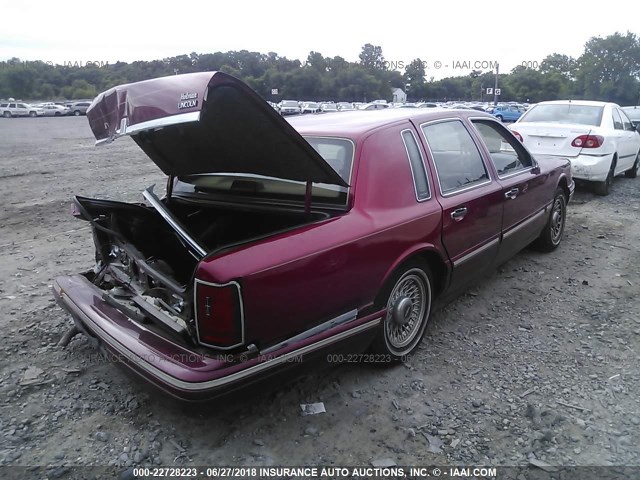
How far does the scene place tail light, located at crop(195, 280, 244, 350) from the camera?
2295 millimetres

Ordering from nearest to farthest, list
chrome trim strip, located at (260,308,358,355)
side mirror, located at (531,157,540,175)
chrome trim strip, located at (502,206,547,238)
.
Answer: chrome trim strip, located at (260,308,358,355), chrome trim strip, located at (502,206,547,238), side mirror, located at (531,157,540,175)

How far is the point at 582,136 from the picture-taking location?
25.4 ft

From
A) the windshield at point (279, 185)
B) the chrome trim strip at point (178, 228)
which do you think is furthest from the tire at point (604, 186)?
the chrome trim strip at point (178, 228)

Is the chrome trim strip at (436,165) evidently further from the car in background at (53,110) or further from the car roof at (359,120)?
the car in background at (53,110)

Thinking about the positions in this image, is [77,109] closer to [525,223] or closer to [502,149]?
[502,149]

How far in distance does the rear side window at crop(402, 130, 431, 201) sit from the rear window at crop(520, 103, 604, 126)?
615cm

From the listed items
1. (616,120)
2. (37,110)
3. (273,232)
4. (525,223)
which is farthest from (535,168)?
(37,110)

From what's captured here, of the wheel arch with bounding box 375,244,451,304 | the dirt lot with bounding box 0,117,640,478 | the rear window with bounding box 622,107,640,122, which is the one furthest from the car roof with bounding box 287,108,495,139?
the rear window with bounding box 622,107,640,122

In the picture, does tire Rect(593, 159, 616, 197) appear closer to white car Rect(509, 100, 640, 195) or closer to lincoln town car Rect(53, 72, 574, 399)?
white car Rect(509, 100, 640, 195)

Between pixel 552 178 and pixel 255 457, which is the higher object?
pixel 552 178

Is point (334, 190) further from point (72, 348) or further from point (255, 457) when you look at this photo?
point (72, 348)

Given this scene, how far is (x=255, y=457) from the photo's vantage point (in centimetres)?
252

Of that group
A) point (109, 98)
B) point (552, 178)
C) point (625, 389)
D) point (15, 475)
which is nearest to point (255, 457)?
point (15, 475)

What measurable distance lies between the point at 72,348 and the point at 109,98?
189cm
